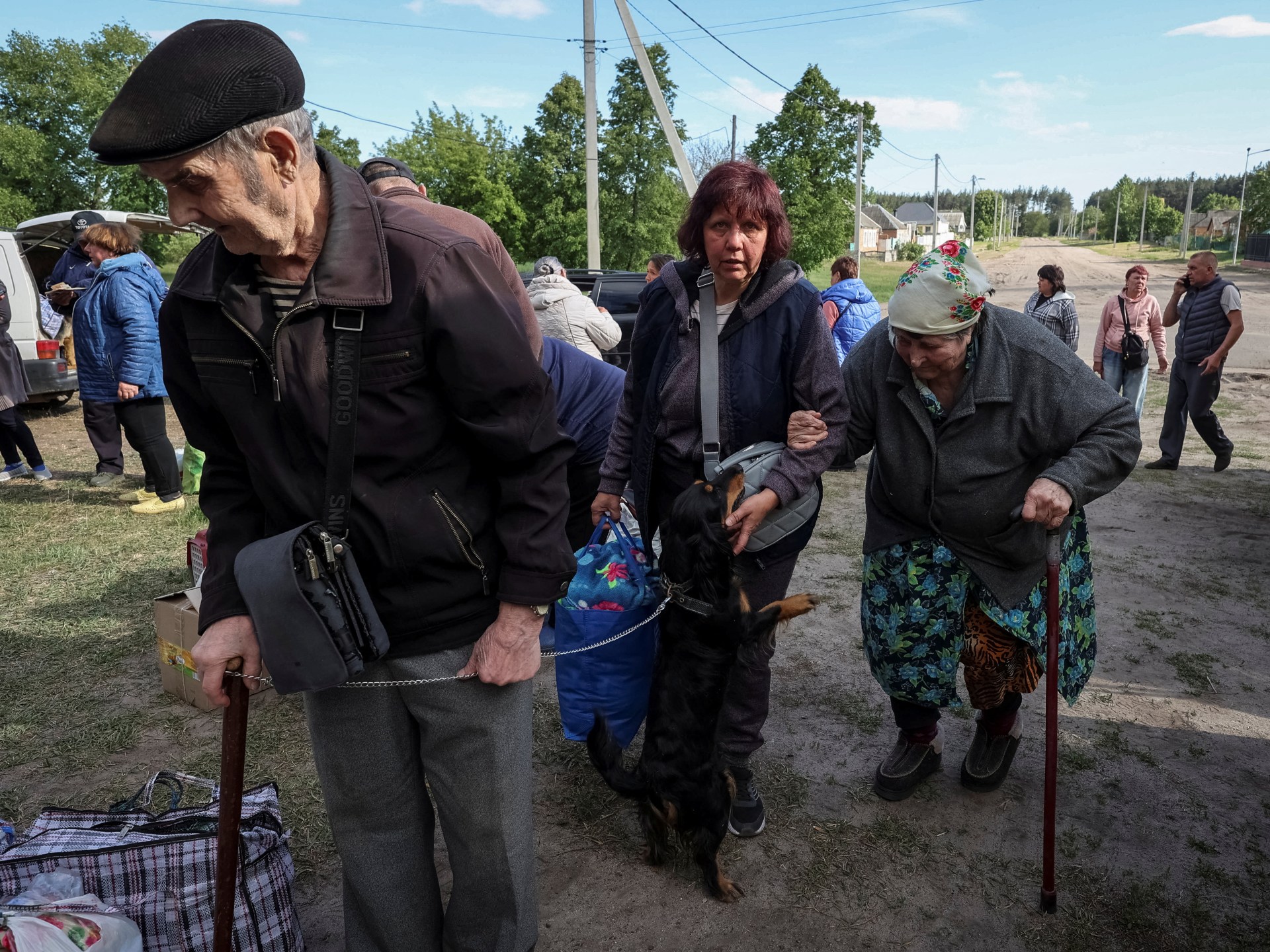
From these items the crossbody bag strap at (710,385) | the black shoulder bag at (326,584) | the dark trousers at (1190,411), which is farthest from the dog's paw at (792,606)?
the dark trousers at (1190,411)

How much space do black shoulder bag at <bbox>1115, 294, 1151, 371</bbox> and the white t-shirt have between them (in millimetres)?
6995

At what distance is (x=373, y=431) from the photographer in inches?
58.6

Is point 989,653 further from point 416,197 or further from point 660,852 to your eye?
point 416,197

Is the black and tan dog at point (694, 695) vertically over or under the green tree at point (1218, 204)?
under

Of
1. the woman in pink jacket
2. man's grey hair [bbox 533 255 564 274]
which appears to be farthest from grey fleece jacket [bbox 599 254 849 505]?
the woman in pink jacket

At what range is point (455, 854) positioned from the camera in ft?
6.13

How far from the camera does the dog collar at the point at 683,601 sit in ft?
8.23

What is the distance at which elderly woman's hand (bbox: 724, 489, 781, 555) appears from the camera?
2395mm

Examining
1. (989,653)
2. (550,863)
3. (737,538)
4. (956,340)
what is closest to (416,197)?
(737,538)

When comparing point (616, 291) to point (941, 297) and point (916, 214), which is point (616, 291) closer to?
point (941, 297)

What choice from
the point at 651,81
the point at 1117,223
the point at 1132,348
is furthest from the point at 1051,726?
the point at 1117,223

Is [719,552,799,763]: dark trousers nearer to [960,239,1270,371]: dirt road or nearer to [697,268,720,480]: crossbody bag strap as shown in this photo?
[697,268,720,480]: crossbody bag strap

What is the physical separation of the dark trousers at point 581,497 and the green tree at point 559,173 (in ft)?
67.5

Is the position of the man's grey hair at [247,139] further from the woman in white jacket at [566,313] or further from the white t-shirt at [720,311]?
the woman in white jacket at [566,313]
